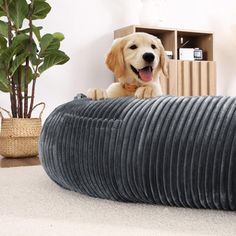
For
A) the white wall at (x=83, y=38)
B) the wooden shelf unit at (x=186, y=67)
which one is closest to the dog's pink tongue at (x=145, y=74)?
the wooden shelf unit at (x=186, y=67)

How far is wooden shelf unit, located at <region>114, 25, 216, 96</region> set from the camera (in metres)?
3.58

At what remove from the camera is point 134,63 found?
66.1 inches

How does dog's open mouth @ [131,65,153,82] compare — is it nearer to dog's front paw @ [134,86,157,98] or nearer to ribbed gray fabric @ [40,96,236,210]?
dog's front paw @ [134,86,157,98]

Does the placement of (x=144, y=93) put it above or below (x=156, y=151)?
above

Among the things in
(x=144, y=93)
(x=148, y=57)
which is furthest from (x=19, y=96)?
(x=144, y=93)

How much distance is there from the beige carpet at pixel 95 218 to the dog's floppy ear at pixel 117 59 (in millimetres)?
575

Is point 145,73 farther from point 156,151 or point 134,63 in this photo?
point 156,151

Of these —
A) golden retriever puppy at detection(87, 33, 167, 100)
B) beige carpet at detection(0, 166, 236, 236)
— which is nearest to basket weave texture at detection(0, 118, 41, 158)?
golden retriever puppy at detection(87, 33, 167, 100)

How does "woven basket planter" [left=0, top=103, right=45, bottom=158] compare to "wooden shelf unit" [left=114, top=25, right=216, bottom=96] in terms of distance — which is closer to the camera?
"woven basket planter" [left=0, top=103, right=45, bottom=158]

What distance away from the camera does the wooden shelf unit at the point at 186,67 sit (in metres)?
3.58

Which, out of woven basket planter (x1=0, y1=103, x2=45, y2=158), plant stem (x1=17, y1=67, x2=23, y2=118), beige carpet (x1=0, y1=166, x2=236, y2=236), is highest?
plant stem (x1=17, y1=67, x2=23, y2=118)

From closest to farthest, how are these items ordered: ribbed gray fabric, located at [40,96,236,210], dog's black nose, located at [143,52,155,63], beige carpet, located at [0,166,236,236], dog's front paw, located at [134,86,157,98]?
1. beige carpet, located at [0,166,236,236]
2. ribbed gray fabric, located at [40,96,236,210]
3. dog's front paw, located at [134,86,157,98]
4. dog's black nose, located at [143,52,155,63]

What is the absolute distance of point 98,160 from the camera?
1.20 m

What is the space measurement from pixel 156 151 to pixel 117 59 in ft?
2.30
